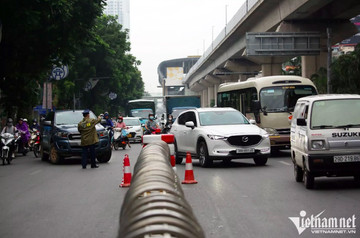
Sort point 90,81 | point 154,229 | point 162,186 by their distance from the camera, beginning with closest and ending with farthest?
point 154,229, point 162,186, point 90,81

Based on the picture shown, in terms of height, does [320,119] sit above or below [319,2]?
below

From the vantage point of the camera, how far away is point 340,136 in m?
11.0

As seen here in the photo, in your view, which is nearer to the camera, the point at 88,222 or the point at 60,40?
the point at 88,222

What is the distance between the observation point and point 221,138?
53.9ft

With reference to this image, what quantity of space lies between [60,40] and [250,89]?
736 centimetres

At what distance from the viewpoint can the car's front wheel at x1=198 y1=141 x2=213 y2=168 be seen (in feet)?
54.7

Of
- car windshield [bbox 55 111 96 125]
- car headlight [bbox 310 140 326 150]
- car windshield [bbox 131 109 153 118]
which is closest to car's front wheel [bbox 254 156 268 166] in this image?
car headlight [bbox 310 140 326 150]

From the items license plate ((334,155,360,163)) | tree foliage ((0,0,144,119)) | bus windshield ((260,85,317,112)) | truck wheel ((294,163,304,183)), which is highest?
tree foliage ((0,0,144,119))

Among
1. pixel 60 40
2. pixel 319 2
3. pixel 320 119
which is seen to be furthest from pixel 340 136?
pixel 319 2

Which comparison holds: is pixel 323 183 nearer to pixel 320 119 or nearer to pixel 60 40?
pixel 320 119

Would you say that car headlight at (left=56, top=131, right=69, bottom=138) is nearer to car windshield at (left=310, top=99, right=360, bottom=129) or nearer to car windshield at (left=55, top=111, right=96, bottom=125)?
car windshield at (left=55, top=111, right=96, bottom=125)

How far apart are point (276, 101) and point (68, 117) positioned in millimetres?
7358

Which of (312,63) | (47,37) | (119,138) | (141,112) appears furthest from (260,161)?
(141,112)

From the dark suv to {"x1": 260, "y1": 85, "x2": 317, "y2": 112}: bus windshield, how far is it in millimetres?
5790
